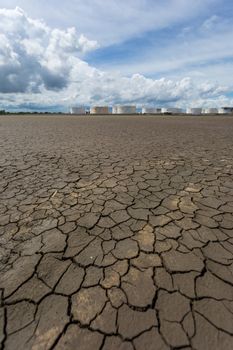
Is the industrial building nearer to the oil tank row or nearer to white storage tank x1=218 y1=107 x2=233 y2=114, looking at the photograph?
the oil tank row

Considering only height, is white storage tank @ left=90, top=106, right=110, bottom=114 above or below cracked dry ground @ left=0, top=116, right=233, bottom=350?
below

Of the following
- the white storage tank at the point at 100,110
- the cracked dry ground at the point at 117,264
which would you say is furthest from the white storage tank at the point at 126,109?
the cracked dry ground at the point at 117,264

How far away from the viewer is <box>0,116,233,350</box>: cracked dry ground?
1536mm

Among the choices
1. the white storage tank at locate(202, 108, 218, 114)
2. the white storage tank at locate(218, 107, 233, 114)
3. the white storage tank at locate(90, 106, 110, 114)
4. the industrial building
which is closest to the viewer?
the white storage tank at locate(90, 106, 110, 114)

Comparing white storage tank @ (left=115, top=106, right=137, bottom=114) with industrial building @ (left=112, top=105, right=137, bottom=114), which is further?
industrial building @ (left=112, top=105, right=137, bottom=114)

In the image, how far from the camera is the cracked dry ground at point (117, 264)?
1.54 meters

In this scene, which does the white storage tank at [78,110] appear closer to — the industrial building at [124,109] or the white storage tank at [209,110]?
the industrial building at [124,109]

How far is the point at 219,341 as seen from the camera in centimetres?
147

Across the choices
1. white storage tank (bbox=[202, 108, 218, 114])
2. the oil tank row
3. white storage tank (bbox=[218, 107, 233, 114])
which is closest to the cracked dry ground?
the oil tank row

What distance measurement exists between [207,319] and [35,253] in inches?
69.4

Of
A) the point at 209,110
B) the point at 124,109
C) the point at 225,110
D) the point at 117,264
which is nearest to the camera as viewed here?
the point at 117,264

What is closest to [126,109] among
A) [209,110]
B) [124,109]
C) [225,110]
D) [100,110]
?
[124,109]

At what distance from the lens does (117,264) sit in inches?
85.4

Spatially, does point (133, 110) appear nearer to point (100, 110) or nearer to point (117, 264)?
point (100, 110)
